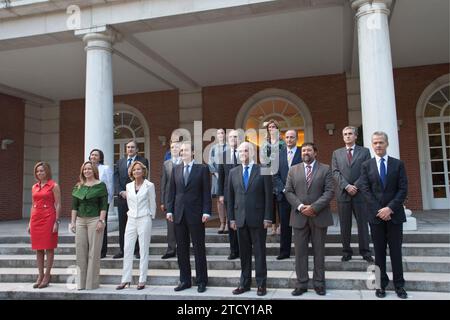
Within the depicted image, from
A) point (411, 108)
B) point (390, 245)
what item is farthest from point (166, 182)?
point (411, 108)

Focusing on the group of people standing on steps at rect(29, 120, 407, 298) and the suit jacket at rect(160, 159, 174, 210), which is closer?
the group of people standing on steps at rect(29, 120, 407, 298)

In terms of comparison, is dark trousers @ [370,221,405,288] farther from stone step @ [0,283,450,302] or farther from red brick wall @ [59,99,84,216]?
red brick wall @ [59,99,84,216]

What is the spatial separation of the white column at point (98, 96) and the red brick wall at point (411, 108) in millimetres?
8168

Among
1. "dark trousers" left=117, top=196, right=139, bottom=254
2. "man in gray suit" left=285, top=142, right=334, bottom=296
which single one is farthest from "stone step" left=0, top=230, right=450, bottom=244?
"man in gray suit" left=285, top=142, right=334, bottom=296

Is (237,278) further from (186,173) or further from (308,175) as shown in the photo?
(308,175)

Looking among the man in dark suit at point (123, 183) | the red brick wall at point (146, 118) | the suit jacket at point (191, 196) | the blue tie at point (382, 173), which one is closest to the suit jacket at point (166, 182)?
the suit jacket at point (191, 196)

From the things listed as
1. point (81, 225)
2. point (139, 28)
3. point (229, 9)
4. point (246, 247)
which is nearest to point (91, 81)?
point (139, 28)

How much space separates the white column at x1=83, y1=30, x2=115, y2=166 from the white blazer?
3088 millimetres

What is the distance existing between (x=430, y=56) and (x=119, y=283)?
9855 mm

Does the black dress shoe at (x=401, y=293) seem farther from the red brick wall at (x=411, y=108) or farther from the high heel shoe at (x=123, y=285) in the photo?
the red brick wall at (x=411, y=108)

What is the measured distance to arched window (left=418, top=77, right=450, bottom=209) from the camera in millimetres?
11484

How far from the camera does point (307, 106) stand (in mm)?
12258

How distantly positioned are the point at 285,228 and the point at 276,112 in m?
7.42
